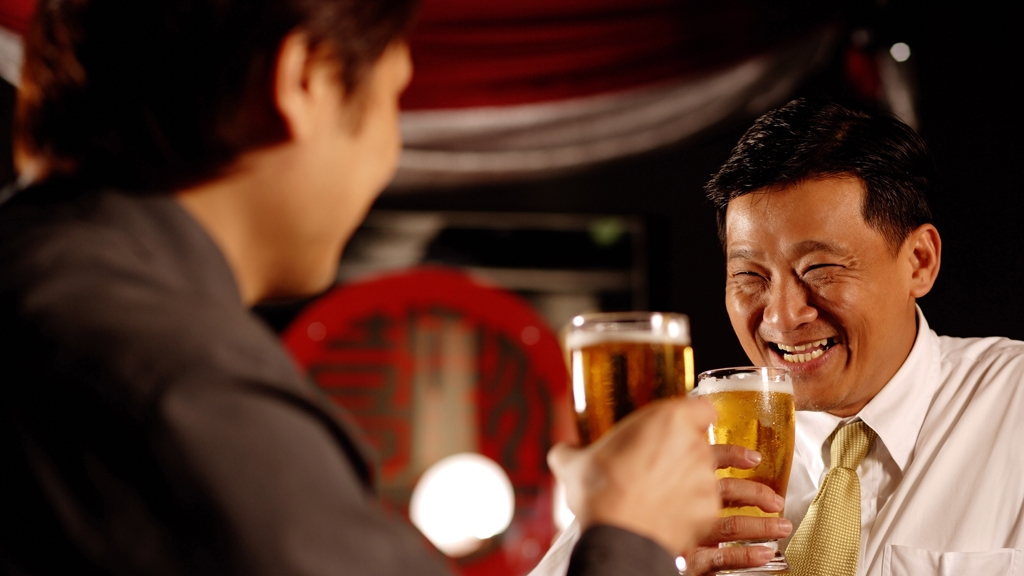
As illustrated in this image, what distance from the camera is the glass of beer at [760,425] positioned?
1420 mm

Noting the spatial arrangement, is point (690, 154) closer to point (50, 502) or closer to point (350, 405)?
point (350, 405)

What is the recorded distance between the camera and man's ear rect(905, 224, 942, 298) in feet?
6.21

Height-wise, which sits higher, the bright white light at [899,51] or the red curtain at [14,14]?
the red curtain at [14,14]

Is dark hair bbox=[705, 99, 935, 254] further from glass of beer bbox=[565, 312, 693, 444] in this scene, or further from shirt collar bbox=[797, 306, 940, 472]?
glass of beer bbox=[565, 312, 693, 444]

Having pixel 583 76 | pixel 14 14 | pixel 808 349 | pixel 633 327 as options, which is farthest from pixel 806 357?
pixel 14 14

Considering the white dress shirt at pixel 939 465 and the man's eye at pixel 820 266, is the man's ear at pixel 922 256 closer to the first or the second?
the white dress shirt at pixel 939 465

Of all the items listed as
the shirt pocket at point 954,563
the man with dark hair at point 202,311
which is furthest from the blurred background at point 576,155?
the man with dark hair at point 202,311

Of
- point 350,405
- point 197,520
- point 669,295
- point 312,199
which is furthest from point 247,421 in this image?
point 669,295

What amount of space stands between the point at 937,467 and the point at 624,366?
1047mm

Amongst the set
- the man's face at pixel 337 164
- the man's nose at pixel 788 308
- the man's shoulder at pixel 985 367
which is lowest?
the man's shoulder at pixel 985 367

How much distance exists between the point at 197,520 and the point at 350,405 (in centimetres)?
289

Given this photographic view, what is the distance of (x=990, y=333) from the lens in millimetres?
3180

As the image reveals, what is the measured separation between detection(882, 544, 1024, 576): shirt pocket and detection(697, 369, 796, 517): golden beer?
0.40 metres

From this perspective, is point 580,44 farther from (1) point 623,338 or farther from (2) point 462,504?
(1) point 623,338
